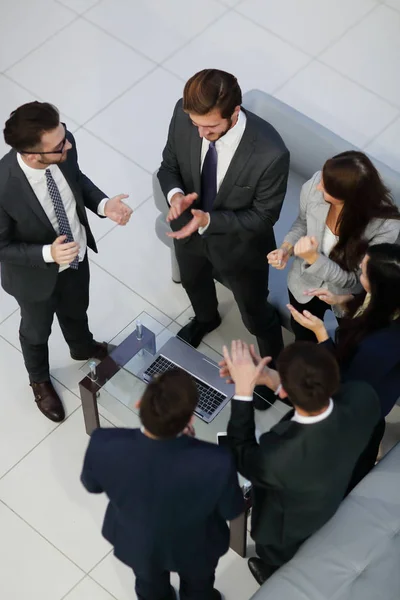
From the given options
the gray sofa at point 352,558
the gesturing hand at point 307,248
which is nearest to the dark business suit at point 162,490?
the gray sofa at point 352,558

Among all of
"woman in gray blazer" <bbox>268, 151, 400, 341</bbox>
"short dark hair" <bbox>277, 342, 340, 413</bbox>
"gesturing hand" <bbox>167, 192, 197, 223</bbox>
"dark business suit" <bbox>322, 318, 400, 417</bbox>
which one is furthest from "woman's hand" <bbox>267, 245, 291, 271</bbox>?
"short dark hair" <bbox>277, 342, 340, 413</bbox>

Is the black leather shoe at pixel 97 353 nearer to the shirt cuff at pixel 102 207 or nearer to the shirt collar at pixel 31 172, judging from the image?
the shirt cuff at pixel 102 207

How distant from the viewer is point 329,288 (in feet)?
12.1

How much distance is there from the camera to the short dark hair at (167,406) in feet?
8.59

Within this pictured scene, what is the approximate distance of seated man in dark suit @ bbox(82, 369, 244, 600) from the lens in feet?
8.68

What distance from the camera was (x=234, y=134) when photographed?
3.46m

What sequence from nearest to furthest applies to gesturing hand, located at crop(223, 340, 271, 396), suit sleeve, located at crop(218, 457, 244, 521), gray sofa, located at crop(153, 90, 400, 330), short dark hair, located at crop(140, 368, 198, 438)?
short dark hair, located at crop(140, 368, 198, 438) < suit sleeve, located at crop(218, 457, 244, 521) < gesturing hand, located at crop(223, 340, 271, 396) < gray sofa, located at crop(153, 90, 400, 330)

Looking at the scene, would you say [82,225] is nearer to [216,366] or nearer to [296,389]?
[216,366]

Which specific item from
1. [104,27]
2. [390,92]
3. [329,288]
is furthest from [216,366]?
[104,27]

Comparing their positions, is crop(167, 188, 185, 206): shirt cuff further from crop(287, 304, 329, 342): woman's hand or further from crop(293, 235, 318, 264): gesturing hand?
crop(287, 304, 329, 342): woman's hand

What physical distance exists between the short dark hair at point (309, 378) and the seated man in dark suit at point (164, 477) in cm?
29

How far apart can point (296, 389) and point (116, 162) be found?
9.29 ft

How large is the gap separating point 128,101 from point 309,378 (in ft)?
10.6

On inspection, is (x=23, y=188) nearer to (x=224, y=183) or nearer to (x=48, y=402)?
(x=224, y=183)
